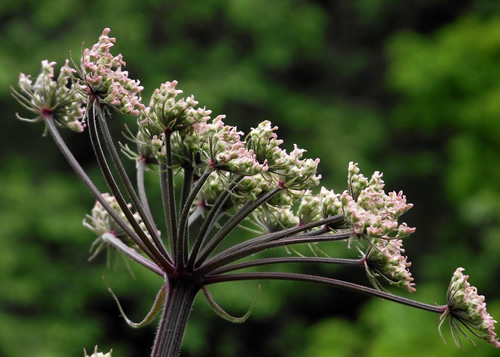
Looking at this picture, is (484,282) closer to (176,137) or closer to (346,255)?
(346,255)

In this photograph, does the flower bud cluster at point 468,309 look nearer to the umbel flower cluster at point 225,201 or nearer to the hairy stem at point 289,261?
the umbel flower cluster at point 225,201

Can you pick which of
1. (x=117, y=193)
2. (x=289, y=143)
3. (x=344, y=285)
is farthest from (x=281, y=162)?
(x=289, y=143)

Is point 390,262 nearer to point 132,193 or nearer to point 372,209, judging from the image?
point 372,209

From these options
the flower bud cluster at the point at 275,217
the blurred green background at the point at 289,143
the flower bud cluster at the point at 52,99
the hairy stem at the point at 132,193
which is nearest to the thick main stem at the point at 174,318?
the hairy stem at the point at 132,193

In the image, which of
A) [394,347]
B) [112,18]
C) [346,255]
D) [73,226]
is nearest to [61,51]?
[112,18]

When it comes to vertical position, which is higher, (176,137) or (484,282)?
(484,282)

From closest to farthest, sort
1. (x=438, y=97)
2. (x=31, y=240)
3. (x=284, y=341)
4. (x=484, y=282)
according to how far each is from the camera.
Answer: (x=484, y=282) → (x=438, y=97) → (x=31, y=240) → (x=284, y=341)

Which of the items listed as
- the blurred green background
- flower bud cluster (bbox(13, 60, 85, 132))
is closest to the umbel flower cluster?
flower bud cluster (bbox(13, 60, 85, 132))
